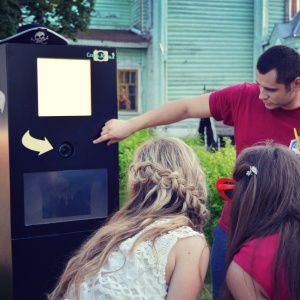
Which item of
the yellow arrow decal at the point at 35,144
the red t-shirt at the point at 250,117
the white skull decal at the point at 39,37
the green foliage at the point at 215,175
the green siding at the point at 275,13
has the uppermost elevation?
the green siding at the point at 275,13

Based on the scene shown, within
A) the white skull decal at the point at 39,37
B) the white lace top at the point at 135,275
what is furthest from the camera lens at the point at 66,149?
the white lace top at the point at 135,275

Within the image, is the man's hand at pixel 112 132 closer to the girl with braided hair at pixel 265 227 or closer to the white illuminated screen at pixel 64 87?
the white illuminated screen at pixel 64 87

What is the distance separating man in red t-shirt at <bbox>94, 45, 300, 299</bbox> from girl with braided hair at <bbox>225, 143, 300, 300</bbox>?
573 mm

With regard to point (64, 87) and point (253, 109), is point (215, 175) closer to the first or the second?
point (253, 109)

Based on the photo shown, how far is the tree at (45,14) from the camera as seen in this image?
8.70 meters

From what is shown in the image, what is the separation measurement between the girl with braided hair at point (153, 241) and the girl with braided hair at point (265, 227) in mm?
142

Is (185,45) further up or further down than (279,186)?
further up

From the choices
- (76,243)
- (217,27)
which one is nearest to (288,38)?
(217,27)

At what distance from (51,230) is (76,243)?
146 millimetres

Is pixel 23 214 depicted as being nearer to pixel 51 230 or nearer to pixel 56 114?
pixel 51 230

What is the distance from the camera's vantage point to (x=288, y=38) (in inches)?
590

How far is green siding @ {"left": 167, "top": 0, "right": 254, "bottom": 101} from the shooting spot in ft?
54.0

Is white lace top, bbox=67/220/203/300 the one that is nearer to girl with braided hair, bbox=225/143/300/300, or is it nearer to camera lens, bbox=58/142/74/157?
girl with braided hair, bbox=225/143/300/300

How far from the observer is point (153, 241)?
206cm
